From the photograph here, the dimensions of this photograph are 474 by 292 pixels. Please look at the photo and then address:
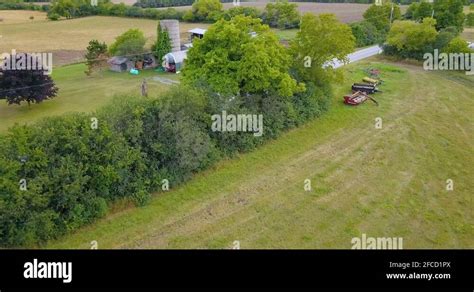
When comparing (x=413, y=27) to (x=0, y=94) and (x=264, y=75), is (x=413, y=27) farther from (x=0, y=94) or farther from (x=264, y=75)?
(x=0, y=94)

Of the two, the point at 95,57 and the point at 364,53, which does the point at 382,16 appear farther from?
the point at 95,57

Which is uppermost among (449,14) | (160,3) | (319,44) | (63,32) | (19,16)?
(160,3)

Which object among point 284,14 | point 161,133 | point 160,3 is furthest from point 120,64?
point 160,3

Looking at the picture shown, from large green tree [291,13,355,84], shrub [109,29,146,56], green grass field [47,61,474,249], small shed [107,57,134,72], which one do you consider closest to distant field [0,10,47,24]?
shrub [109,29,146,56]

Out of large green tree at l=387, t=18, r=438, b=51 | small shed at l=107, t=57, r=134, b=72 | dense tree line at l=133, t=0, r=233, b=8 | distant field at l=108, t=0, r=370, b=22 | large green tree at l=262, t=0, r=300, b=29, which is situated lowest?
small shed at l=107, t=57, r=134, b=72

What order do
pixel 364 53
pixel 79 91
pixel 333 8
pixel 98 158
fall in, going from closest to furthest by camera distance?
pixel 98 158, pixel 79 91, pixel 364 53, pixel 333 8

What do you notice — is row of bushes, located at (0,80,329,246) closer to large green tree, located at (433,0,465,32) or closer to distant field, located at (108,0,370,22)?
large green tree, located at (433,0,465,32)

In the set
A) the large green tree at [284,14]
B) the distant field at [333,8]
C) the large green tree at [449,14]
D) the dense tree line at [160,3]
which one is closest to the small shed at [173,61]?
the large green tree at [284,14]
